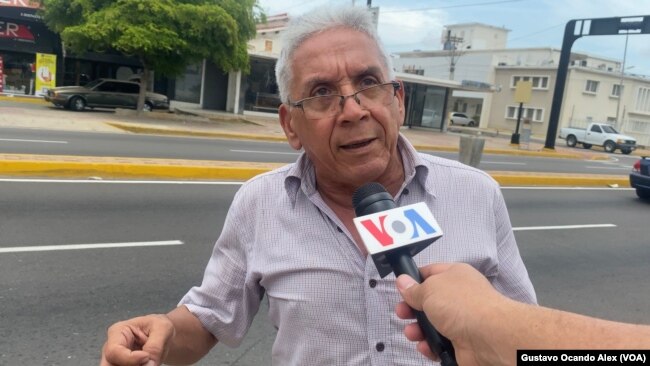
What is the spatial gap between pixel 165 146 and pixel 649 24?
797 inches

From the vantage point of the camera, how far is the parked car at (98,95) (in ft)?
75.8

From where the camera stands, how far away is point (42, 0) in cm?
2314

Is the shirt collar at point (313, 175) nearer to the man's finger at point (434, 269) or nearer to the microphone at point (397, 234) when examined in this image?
the microphone at point (397, 234)

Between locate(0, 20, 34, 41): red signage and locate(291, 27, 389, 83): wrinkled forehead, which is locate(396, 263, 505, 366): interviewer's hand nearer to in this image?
locate(291, 27, 389, 83): wrinkled forehead

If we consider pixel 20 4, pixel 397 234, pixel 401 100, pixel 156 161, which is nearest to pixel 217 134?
pixel 156 161

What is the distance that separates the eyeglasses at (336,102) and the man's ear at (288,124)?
13 centimetres

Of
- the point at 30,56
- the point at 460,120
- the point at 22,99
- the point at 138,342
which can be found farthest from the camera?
the point at 460,120

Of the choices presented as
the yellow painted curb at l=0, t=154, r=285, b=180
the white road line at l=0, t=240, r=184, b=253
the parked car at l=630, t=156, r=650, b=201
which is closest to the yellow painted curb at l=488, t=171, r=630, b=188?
the parked car at l=630, t=156, r=650, b=201

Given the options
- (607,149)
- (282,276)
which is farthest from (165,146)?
(607,149)

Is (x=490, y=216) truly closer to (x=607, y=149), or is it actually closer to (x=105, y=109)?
(x=105, y=109)

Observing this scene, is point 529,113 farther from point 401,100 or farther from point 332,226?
point 332,226

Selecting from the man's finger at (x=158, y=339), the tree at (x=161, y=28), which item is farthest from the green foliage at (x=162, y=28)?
the man's finger at (x=158, y=339)

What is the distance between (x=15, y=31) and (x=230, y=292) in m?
30.3

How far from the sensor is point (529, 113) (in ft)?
181
